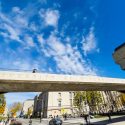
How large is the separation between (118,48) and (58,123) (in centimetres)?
3518

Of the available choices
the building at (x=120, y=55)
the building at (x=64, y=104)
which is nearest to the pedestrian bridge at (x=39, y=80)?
the building at (x=120, y=55)

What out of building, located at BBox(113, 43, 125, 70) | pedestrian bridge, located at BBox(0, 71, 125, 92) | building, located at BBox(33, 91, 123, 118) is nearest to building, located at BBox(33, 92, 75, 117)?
building, located at BBox(33, 91, 123, 118)

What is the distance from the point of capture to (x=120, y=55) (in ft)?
11.8

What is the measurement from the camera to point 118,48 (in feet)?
11.5

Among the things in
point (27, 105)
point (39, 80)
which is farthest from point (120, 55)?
point (27, 105)

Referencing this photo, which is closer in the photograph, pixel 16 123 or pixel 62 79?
pixel 62 79

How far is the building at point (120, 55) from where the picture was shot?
340cm

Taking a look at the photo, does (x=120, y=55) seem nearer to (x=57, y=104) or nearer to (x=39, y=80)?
(x=39, y=80)

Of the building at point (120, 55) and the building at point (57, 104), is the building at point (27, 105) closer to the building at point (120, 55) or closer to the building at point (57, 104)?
the building at point (57, 104)

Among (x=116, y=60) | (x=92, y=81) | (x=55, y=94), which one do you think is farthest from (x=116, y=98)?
(x=116, y=60)

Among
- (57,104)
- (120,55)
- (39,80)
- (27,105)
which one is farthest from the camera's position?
(27,105)

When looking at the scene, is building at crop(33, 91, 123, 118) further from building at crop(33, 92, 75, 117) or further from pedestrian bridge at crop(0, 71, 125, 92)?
pedestrian bridge at crop(0, 71, 125, 92)

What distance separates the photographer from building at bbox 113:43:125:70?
3.40 m

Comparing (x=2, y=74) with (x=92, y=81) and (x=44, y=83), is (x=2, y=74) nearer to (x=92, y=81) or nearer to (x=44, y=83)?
(x=44, y=83)
